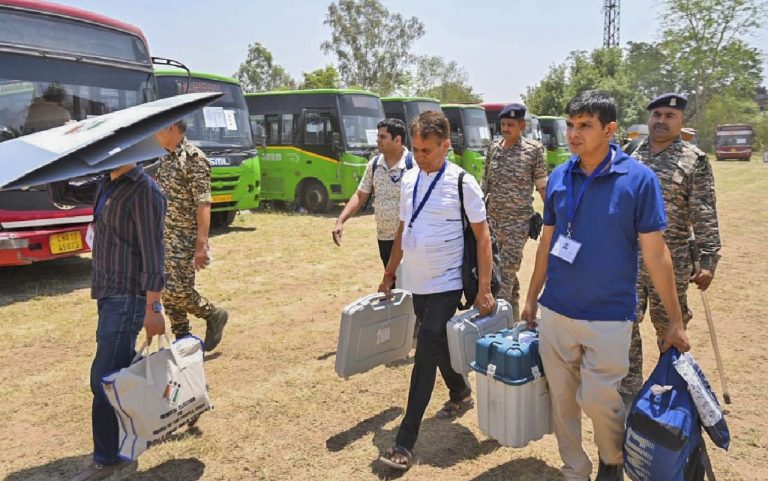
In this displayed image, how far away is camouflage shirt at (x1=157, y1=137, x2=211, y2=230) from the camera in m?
3.98

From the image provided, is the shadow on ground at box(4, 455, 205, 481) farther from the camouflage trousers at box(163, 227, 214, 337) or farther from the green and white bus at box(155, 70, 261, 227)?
the green and white bus at box(155, 70, 261, 227)

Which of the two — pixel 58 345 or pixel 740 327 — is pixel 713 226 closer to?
pixel 740 327

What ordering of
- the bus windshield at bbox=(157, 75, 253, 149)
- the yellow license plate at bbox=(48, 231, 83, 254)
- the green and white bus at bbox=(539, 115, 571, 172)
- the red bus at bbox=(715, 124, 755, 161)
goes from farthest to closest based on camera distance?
1. the red bus at bbox=(715, 124, 755, 161)
2. the green and white bus at bbox=(539, 115, 571, 172)
3. the bus windshield at bbox=(157, 75, 253, 149)
4. the yellow license plate at bbox=(48, 231, 83, 254)

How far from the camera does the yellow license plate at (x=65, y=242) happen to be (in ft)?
20.4

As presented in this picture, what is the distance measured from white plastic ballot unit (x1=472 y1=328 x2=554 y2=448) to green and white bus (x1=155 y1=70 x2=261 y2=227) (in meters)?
8.14

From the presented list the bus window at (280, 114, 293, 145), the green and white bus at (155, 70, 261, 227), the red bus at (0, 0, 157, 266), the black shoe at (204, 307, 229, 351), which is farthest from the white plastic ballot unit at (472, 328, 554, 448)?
the bus window at (280, 114, 293, 145)

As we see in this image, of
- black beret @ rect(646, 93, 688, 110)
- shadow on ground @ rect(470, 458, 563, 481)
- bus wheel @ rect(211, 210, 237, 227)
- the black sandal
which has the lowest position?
shadow on ground @ rect(470, 458, 563, 481)

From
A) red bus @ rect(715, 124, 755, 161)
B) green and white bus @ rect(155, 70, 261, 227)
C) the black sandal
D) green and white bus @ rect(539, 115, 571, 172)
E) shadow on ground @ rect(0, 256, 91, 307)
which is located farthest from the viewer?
red bus @ rect(715, 124, 755, 161)

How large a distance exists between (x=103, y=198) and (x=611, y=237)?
7.57 ft

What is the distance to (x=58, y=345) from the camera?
496cm

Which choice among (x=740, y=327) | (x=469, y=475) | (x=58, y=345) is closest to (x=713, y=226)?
(x=469, y=475)

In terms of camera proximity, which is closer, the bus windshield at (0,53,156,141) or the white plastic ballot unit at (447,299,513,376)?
the white plastic ballot unit at (447,299,513,376)

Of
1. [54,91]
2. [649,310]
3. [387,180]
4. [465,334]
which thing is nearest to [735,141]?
[387,180]

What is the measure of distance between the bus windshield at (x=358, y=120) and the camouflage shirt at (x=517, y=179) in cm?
809
